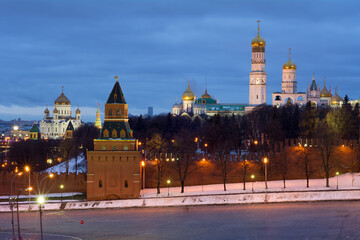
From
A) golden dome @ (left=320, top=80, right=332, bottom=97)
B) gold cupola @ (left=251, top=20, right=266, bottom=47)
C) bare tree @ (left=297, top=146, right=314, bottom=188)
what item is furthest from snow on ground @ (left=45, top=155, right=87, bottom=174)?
golden dome @ (left=320, top=80, right=332, bottom=97)

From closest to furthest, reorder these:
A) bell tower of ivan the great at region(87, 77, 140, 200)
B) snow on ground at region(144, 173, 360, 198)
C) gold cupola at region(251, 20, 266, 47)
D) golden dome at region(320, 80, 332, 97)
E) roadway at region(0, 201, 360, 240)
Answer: roadway at region(0, 201, 360, 240) < bell tower of ivan the great at region(87, 77, 140, 200) < snow on ground at region(144, 173, 360, 198) < gold cupola at region(251, 20, 266, 47) < golden dome at region(320, 80, 332, 97)

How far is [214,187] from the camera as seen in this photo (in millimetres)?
67812

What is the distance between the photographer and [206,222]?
172ft

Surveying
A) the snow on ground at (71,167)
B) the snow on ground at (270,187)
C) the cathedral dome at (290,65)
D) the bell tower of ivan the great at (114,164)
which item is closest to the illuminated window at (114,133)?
the bell tower of ivan the great at (114,164)

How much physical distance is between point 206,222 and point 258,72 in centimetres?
12342

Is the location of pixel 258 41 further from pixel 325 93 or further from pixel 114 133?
pixel 114 133

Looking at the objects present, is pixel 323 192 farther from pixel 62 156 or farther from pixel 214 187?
pixel 62 156

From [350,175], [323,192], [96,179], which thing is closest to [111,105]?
[96,179]

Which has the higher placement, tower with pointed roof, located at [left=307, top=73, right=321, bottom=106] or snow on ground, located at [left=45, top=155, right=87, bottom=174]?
tower with pointed roof, located at [left=307, top=73, right=321, bottom=106]

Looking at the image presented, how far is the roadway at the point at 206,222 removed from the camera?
1871 inches

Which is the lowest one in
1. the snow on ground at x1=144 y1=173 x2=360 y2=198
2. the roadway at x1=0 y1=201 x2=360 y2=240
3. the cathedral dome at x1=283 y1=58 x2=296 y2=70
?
the roadway at x1=0 y1=201 x2=360 y2=240

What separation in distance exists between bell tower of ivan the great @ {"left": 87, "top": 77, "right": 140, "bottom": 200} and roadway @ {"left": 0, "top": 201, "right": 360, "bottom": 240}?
339cm

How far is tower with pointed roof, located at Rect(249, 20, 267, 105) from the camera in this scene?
6609 inches

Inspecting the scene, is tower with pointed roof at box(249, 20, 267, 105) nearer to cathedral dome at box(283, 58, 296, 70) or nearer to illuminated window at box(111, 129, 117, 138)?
cathedral dome at box(283, 58, 296, 70)
